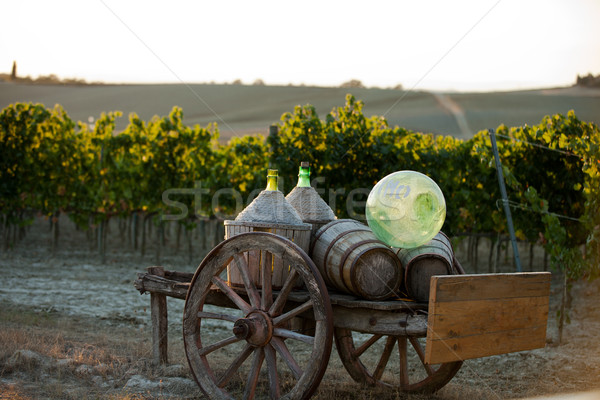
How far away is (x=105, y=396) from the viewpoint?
395 cm

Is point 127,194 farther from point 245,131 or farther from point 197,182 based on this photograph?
point 245,131

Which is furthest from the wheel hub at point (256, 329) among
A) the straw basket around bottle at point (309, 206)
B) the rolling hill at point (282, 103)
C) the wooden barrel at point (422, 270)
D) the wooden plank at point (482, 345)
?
the rolling hill at point (282, 103)

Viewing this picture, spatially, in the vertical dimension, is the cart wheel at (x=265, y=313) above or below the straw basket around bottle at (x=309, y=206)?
below

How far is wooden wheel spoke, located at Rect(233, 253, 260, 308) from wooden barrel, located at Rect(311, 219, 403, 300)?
46 cm

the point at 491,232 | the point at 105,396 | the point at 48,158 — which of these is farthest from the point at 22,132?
the point at 105,396

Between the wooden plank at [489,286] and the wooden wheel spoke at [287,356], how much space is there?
0.89 metres

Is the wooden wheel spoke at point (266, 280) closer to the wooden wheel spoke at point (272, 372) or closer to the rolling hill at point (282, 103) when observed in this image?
the wooden wheel spoke at point (272, 372)

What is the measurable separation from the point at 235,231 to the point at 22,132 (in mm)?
13528

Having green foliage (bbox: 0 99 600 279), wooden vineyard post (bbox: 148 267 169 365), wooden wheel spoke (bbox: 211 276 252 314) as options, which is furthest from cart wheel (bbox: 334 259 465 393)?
green foliage (bbox: 0 99 600 279)

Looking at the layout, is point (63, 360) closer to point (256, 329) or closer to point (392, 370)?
point (256, 329)

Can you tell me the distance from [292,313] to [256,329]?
0.26 m

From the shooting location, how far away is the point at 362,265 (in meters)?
3.27

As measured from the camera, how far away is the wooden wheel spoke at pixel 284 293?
10.9 ft

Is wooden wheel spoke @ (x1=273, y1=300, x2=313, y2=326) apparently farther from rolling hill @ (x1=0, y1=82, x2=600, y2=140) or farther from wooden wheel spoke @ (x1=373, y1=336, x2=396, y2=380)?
rolling hill @ (x1=0, y1=82, x2=600, y2=140)
